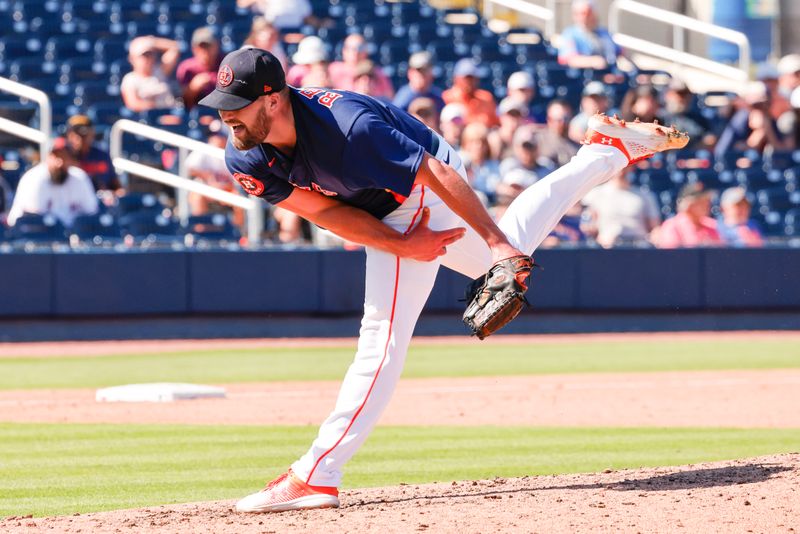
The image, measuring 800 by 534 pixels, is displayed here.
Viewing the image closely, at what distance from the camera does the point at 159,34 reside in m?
15.1

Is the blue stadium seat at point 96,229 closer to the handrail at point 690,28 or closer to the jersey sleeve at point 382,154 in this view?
the handrail at point 690,28

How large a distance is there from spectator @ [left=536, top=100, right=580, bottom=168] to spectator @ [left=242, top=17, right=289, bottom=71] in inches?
111

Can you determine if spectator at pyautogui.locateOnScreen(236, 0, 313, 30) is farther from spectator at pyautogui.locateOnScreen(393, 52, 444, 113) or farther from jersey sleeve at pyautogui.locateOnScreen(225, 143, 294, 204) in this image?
jersey sleeve at pyautogui.locateOnScreen(225, 143, 294, 204)

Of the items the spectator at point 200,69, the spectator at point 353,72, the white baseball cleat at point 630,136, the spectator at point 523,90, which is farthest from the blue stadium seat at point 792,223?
the white baseball cleat at point 630,136

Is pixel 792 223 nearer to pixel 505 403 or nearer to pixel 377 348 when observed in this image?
pixel 505 403

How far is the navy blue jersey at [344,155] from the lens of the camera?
14.4ft

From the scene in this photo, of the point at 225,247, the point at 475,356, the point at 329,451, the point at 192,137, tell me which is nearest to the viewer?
the point at 329,451

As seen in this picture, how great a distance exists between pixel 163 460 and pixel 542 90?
9.87 m

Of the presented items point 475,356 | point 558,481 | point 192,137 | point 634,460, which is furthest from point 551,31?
point 558,481

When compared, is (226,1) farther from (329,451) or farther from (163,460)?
(329,451)

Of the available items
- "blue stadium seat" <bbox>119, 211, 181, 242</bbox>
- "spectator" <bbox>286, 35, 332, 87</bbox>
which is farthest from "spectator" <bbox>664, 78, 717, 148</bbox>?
"blue stadium seat" <bbox>119, 211, 181, 242</bbox>

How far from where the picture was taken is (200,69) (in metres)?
13.8

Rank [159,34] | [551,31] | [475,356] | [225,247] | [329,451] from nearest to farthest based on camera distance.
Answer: [329,451] → [475,356] → [225,247] → [159,34] → [551,31]

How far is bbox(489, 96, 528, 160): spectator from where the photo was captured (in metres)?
13.5
